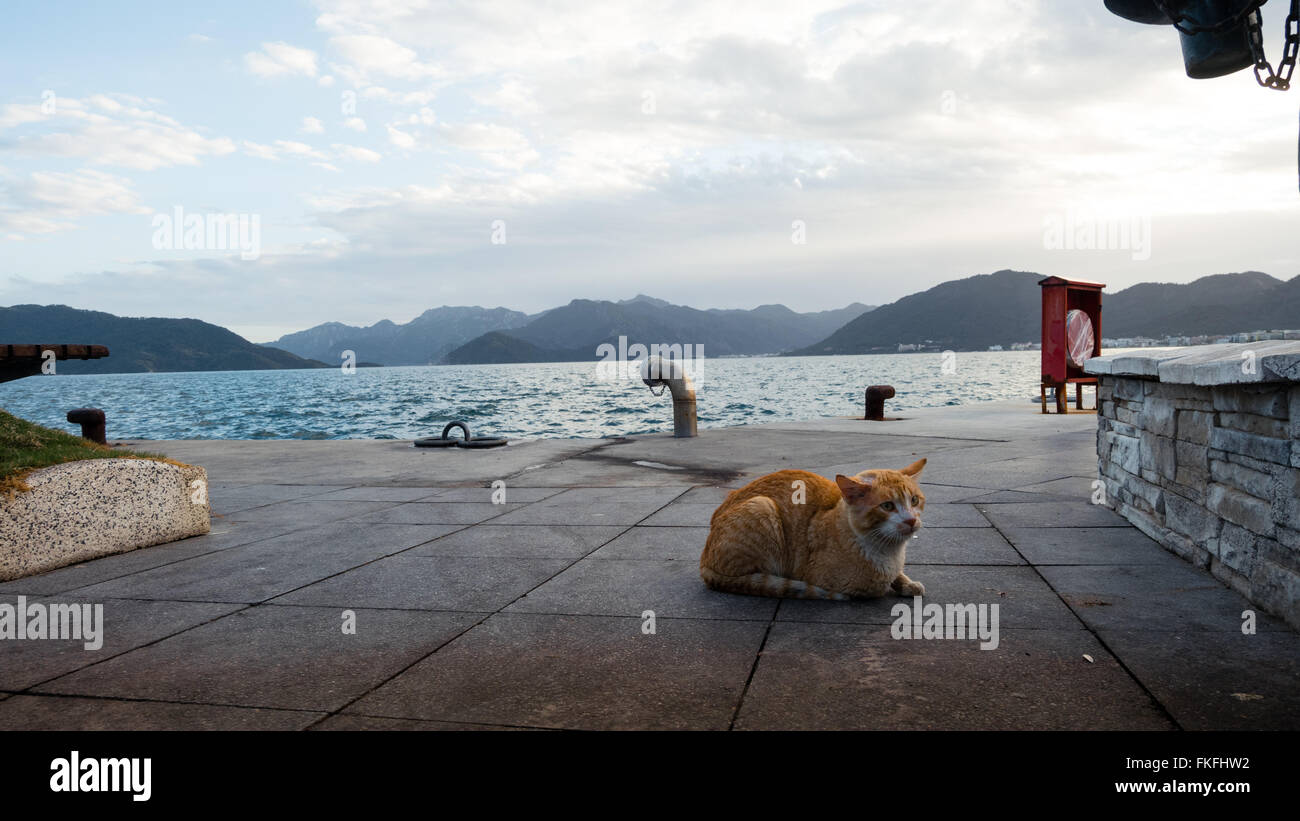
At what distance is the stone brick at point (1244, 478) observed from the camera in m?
4.02

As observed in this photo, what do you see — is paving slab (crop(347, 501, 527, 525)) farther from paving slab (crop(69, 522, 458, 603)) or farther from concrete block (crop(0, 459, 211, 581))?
concrete block (crop(0, 459, 211, 581))

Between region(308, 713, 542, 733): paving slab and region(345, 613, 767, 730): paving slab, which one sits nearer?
region(308, 713, 542, 733): paving slab

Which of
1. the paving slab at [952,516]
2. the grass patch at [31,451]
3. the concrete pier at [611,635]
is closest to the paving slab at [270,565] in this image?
the concrete pier at [611,635]

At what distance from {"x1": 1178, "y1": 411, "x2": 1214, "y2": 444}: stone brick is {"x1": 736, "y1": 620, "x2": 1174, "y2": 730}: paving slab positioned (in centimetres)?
188

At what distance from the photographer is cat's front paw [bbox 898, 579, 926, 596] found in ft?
14.8

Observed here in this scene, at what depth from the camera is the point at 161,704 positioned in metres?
3.21

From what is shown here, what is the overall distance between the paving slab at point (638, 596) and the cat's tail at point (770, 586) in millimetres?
55

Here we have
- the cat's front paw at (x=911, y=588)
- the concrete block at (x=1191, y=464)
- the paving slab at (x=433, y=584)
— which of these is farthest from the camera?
the concrete block at (x=1191, y=464)

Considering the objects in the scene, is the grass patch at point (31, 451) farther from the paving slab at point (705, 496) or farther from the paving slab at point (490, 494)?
the paving slab at point (705, 496)

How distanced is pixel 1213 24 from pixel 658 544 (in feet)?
17.4

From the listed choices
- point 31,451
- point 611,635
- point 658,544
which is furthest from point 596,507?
point 31,451

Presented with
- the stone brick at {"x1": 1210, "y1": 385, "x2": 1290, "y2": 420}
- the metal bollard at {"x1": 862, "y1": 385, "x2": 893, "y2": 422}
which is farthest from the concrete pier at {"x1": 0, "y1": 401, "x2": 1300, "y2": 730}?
the metal bollard at {"x1": 862, "y1": 385, "x2": 893, "y2": 422}
